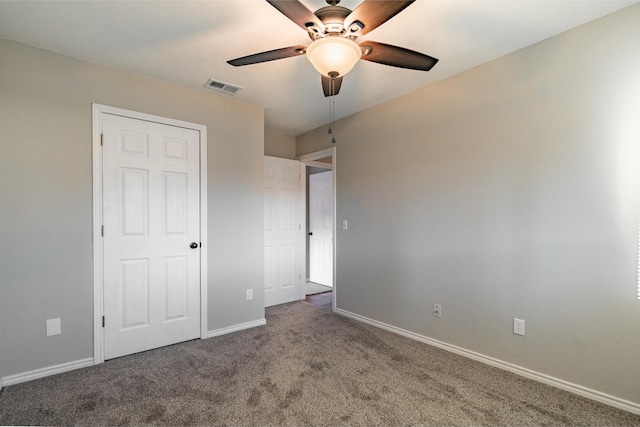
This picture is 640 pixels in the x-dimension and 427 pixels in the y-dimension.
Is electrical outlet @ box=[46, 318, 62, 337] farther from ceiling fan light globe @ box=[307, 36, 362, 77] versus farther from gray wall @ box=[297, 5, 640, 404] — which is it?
gray wall @ box=[297, 5, 640, 404]

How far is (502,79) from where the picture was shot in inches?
92.7

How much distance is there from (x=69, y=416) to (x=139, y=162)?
1.90 metres

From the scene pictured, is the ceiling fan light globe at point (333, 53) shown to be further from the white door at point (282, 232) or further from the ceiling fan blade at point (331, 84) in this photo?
the white door at point (282, 232)

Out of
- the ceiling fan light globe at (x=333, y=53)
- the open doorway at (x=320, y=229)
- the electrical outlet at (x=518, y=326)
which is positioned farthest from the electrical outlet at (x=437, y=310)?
the open doorway at (x=320, y=229)

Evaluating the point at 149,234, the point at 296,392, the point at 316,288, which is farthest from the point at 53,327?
the point at 316,288

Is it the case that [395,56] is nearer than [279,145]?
Yes

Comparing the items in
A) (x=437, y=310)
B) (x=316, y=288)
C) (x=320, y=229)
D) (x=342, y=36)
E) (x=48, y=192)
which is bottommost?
(x=316, y=288)

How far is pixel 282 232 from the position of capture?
4242mm

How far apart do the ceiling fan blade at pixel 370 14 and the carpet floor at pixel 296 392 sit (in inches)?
84.9

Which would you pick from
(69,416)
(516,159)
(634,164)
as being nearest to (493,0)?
(516,159)

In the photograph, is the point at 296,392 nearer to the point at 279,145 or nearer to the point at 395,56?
the point at 395,56

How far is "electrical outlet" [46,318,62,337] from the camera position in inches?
88.7

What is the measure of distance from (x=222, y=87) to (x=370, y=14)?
195 centimetres

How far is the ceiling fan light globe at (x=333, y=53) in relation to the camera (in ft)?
4.92
